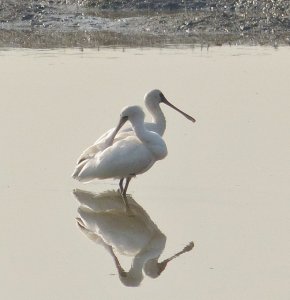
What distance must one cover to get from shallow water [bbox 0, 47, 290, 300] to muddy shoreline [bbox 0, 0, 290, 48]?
2.60m

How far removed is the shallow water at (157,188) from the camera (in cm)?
775

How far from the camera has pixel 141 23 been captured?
20156mm

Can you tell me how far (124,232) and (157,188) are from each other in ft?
3.64

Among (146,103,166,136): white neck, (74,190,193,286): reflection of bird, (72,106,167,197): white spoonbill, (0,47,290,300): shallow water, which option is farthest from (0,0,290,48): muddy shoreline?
(74,190,193,286): reflection of bird

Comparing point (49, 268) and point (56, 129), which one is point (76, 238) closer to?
point (49, 268)

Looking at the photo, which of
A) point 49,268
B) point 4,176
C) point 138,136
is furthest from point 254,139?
point 49,268

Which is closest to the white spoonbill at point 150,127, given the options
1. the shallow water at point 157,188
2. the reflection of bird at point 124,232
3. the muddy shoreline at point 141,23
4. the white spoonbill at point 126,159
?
the white spoonbill at point 126,159

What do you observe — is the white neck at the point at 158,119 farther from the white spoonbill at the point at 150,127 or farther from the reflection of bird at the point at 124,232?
the reflection of bird at the point at 124,232

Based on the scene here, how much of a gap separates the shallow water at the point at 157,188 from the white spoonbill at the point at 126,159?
206 mm

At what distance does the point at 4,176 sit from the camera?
1035cm

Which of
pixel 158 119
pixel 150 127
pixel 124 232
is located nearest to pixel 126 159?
pixel 124 232

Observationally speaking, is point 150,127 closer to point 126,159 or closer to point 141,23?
point 126,159

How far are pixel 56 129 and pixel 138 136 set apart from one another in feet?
7.36

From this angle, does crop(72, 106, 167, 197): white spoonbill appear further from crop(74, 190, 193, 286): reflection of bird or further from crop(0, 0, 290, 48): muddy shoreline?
crop(0, 0, 290, 48): muddy shoreline
